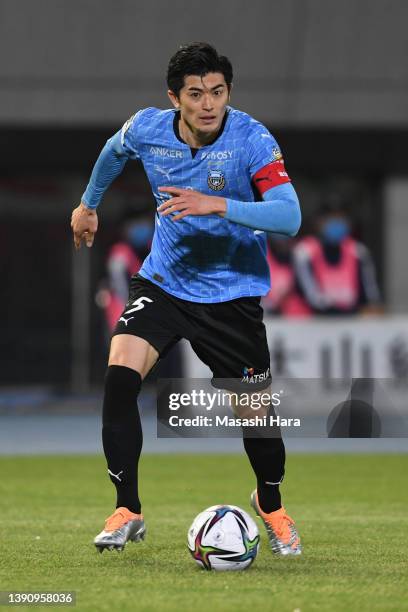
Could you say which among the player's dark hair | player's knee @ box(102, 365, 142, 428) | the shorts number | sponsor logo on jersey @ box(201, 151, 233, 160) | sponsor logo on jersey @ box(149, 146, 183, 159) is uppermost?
the player's dark hair

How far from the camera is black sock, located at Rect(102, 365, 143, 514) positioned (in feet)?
21.4

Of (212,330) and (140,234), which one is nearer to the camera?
(212,330)

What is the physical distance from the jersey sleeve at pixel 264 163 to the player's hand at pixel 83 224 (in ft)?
3.35

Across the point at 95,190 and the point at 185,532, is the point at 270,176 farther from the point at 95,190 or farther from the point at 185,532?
the point at 185,532

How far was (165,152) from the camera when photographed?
6703 millimetres

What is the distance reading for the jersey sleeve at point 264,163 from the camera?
643 centimetres

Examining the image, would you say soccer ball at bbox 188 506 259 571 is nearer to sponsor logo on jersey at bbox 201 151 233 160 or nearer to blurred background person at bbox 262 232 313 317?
sponsor logo on jersey at bbox 201 151 233 160

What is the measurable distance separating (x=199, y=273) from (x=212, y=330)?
0.29 meters

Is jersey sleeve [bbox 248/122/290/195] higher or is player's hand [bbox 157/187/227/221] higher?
jersey sleeve [bbox 248/122/290/195]

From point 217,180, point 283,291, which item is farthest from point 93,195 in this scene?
point 283,291

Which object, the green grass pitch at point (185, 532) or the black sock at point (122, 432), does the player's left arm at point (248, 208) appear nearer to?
the black sock at point (122, 432)

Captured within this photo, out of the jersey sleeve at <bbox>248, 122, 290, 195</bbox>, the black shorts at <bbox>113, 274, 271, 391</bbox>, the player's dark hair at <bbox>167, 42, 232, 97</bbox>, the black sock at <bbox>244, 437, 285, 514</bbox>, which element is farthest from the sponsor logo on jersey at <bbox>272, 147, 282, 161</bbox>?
the black sock at <bbox>244, 437, 285, 514</bbox>

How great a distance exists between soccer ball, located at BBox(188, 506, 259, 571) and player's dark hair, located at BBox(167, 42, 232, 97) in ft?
6.62

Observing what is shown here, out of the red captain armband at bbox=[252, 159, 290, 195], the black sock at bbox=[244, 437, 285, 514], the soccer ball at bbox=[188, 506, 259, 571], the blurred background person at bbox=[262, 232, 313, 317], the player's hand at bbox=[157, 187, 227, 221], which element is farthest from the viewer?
the blurred background person at bbox=[262, 232, 313, 317]
